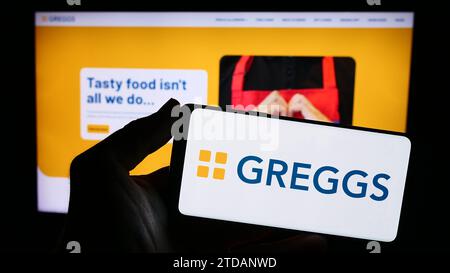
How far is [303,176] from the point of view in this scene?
49 cm

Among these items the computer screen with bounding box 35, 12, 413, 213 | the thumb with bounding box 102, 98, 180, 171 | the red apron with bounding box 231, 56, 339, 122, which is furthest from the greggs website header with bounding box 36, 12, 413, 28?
the thumb with bounding box 102, 98, 180, 171

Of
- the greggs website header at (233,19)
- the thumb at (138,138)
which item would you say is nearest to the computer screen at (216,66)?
the greggs website header at (233,19)

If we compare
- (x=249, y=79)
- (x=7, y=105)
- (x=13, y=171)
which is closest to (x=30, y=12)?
(x=7, y=105)

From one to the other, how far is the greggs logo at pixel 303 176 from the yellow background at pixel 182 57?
0.47 m

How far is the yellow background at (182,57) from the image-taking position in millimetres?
905

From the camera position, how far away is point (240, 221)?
49cm

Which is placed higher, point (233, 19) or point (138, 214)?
point (233, 19)

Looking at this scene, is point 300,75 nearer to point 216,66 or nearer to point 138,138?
point 216,66

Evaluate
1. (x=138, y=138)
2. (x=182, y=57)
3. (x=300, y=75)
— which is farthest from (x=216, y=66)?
(x=138, y=138)

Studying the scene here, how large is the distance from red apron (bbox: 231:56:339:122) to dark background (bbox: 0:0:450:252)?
0.52ft

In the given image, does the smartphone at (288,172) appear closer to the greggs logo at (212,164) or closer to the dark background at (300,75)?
the greggs logo at (212,164)

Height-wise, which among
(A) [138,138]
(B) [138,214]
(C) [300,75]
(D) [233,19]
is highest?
(D) [233,19]
